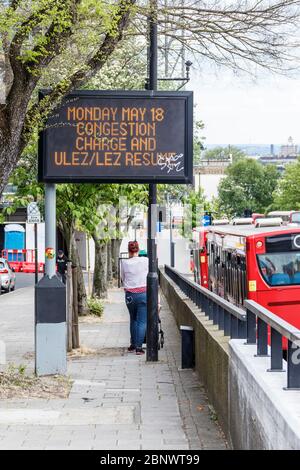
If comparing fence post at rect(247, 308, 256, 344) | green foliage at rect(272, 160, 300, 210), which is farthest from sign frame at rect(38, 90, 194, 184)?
green foliage at rect(272, 160, 300, 210)

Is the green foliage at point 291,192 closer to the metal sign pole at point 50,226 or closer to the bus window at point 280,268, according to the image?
the bus window at point 280,268

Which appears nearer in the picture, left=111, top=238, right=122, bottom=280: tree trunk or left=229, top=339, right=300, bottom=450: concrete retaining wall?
left=229, top=339, right=300, bottom=450: concrete retaining wall

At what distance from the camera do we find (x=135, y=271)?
54.3 ft

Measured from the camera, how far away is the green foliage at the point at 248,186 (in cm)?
11762

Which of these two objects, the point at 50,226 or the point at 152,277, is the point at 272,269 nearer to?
the point at 152,277

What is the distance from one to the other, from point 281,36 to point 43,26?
4513mm

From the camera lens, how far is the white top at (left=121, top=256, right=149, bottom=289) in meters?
16.5

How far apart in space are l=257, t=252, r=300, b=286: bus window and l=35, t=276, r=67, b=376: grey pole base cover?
227 inches

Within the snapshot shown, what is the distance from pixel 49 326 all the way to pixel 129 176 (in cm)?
224

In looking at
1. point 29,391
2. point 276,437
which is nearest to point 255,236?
point 29,391

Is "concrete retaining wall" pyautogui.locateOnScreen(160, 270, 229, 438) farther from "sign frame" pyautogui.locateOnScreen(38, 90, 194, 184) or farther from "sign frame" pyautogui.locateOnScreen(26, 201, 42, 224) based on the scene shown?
"sign frame" pyautogui.locateOnScreen(26, 201, 42, 224)

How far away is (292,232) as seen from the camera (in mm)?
18641

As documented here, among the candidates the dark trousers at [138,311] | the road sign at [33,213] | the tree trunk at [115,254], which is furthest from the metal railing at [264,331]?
the tree trunk at [115,254]

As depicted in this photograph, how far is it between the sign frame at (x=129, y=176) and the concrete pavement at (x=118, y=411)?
264 centimetres
